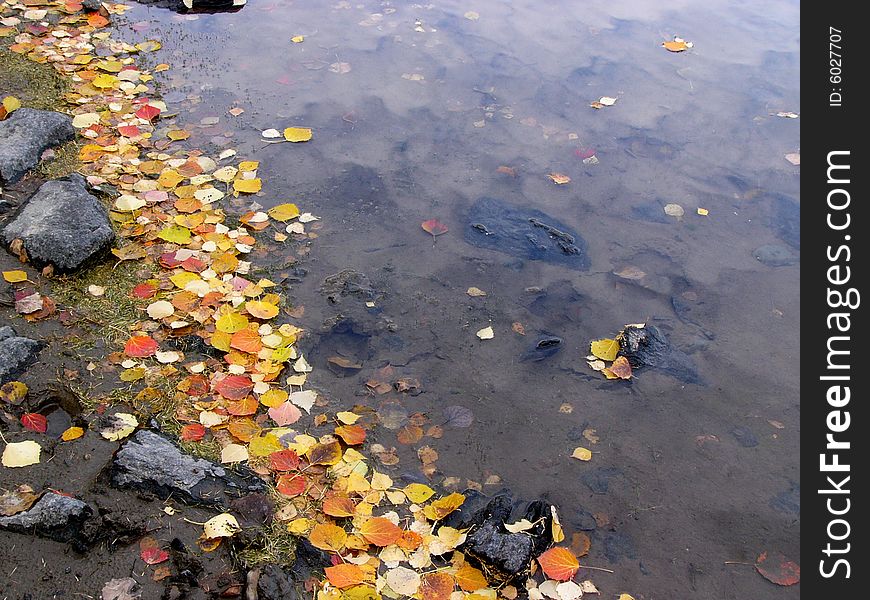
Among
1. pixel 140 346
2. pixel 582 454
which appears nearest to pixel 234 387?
pixel 140 346

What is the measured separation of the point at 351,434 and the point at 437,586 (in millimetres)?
770

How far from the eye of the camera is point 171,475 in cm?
263

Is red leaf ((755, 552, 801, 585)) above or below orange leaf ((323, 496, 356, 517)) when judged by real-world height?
below

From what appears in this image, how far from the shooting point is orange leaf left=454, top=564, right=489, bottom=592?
2.46 meters

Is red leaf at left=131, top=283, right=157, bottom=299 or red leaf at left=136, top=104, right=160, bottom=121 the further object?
red leaf at left=136, top=104, right=160, bottom=121

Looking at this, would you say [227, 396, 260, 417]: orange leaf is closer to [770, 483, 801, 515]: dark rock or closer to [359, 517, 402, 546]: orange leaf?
[359, 517, 402, 546]: orange leaf

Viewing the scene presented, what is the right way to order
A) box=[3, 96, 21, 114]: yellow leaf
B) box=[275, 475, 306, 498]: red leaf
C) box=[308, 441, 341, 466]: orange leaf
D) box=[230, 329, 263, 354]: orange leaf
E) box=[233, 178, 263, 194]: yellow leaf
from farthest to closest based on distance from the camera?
box=[3, 96, 21, 114]: yellow leaf → box=[233, 178, 263, 194]: yellow leaf → box=[230, 329, 263, 354]: orange leaf → box=[308, 441, 341, 466]: orange leaf → box=[275, 475, 306, 498]: red leaf

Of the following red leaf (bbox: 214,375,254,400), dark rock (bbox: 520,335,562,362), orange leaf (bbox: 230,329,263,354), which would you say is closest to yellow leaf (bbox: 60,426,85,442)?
red leaf (bbox: 214,375,254,400)

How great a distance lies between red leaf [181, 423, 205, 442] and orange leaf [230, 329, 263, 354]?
0.46 meters

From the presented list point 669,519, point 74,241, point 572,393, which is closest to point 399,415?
point 572,393

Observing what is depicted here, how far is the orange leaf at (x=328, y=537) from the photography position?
8.26ft

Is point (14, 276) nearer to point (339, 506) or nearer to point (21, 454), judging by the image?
point (21, 454)

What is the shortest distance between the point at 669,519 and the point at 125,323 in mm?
2593
